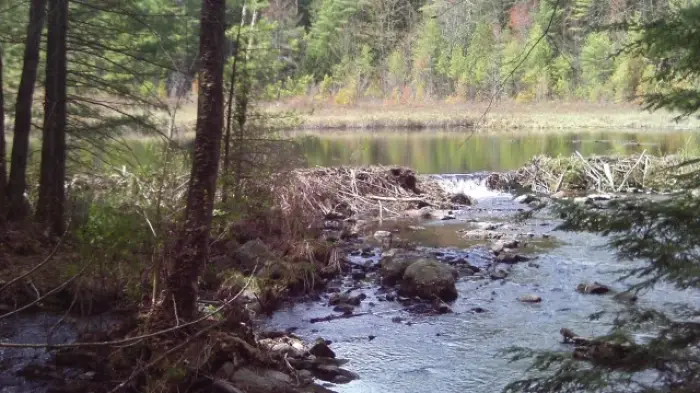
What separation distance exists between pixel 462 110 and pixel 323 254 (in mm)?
42040

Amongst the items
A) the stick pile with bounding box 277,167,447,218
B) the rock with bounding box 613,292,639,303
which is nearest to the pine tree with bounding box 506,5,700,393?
the rock with bounding box 613,292,639,303

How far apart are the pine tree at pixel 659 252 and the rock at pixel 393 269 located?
6.87 meters

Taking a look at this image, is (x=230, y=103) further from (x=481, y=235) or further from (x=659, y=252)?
(x=659, y=252)

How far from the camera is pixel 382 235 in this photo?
14844mm

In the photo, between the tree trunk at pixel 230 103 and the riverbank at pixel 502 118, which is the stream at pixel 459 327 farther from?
the riverbank at pixel 502 118

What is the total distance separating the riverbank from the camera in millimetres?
44375

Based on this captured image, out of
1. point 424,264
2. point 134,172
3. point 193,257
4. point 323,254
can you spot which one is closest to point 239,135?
point 134,172

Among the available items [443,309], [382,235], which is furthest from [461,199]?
[443,309]

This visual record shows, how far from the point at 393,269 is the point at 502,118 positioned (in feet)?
123

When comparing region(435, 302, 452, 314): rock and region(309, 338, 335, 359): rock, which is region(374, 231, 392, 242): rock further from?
region(309, 338, 335, 359): rock

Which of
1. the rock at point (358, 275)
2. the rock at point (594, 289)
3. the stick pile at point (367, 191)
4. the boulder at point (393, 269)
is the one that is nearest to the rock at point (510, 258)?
the boulder at point (393, 269)

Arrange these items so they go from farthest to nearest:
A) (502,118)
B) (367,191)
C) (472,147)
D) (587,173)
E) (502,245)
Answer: (502,118), (472,147), (587,173), (367,191), (502,245)

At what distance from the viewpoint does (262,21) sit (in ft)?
45.3

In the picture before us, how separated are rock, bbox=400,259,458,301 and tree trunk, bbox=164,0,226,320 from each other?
4.61 meters
